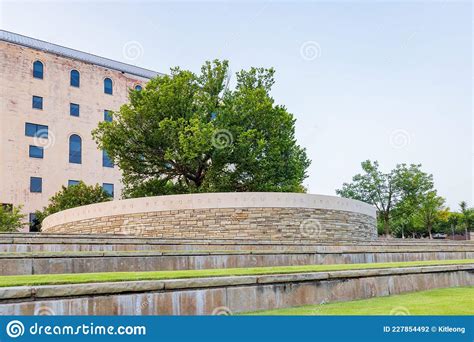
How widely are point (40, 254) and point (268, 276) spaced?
406cm

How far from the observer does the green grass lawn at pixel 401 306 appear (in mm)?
6445

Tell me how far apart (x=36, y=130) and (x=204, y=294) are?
4012cm

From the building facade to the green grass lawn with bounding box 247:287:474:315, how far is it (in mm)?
37421

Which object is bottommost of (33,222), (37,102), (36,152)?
(33,222)

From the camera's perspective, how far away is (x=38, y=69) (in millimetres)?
43438

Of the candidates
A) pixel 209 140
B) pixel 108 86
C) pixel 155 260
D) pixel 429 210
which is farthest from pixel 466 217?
pixel 155 260

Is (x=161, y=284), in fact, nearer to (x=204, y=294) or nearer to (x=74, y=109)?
(x=204, y=294)

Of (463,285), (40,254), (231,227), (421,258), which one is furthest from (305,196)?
(40,254)

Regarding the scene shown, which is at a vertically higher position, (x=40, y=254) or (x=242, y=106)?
(x=242, y=106)

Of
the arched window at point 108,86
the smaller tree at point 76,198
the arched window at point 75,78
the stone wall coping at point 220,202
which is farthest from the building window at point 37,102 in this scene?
the stone wall coping at point 220,202

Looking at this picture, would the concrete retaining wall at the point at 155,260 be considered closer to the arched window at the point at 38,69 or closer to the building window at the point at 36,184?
the building window at the point at 36,184

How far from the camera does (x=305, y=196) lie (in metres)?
22.7

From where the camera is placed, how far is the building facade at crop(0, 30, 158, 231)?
4084 cm
